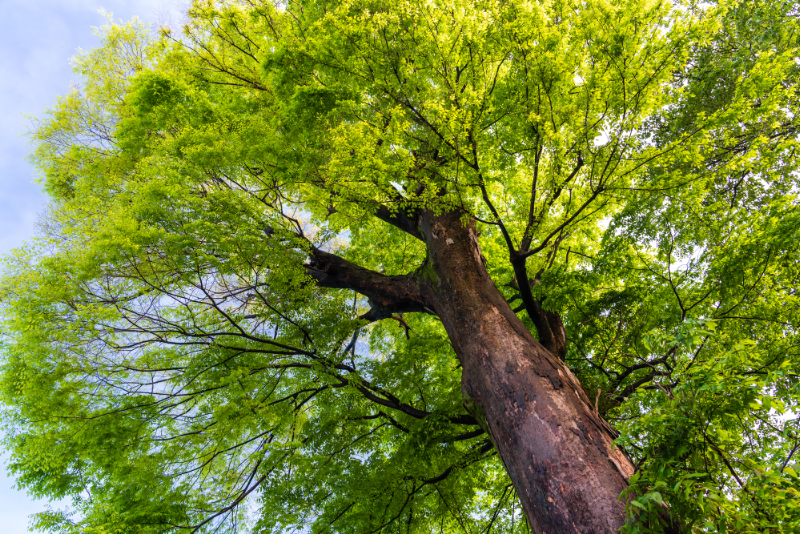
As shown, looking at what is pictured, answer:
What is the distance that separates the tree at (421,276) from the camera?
3326mm

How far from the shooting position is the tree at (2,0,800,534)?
10.9 feet

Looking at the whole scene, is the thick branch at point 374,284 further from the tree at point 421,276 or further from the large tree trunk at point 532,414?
the large tree trunk at point 532,414

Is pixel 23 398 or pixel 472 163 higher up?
pixel 23 398

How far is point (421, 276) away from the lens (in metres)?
5.30

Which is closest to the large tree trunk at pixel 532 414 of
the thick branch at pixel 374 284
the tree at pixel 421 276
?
the tree at pixel 421 276

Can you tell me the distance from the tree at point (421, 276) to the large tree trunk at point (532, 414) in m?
0.02

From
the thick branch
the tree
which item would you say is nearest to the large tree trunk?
the tree

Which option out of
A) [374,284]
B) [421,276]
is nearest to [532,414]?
[421,276]

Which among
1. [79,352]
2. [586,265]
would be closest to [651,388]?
[586,265]

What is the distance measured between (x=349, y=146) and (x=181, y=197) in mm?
2580

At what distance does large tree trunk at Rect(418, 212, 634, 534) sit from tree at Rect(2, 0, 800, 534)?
0.02 metres

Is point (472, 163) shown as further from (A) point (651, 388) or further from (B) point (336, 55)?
(A) point (651, 388)

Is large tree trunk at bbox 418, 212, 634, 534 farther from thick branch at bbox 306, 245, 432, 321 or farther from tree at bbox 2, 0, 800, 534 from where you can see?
thick branch at bbox 306, 245, 432, 321

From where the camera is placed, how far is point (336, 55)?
4555mm
